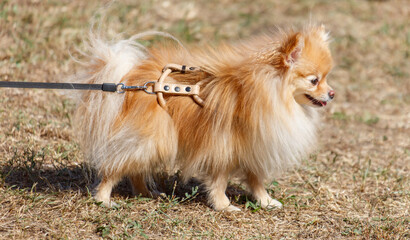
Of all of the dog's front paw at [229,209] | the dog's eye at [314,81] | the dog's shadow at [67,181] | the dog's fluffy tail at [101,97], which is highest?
the dog's eye at [314,81]

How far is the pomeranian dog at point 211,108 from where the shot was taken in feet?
10.4

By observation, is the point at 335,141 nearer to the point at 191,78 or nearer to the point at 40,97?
the point at 191,78

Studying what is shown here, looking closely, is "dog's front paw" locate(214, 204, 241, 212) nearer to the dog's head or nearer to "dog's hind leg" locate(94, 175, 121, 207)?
"dog's hind leg" locate(94, 175, 121, 207)

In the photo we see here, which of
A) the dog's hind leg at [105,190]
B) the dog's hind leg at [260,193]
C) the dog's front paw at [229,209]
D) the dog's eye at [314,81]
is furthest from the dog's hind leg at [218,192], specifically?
the dog's eye at [314,81]

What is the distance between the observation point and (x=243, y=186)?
13.6 feet

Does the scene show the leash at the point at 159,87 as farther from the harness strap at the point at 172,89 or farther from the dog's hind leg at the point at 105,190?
the dog's hind leg at the point at 105,190

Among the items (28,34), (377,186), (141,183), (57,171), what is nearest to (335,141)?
(377,186)

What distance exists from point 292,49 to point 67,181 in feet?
6.57

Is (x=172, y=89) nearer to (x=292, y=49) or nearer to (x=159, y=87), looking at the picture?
(x=159, y=87)

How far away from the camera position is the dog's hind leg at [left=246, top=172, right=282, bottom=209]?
369 cm

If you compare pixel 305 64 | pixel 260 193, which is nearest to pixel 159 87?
pixel 305 64

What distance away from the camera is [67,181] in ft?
12.6

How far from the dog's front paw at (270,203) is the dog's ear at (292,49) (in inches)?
43.3

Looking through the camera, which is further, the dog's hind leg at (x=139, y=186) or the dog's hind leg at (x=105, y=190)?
the dog's hind leg at (x=139, y=186)
